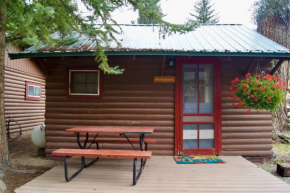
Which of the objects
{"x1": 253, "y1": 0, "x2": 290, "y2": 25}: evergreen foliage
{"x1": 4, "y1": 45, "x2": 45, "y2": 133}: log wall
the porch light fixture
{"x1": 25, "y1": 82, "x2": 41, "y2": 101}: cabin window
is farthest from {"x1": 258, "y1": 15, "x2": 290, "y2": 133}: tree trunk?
{"x1": 25, "y1": 82, "x2": 41, "y2": 101}: cabin window

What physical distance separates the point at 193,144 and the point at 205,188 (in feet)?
6.39

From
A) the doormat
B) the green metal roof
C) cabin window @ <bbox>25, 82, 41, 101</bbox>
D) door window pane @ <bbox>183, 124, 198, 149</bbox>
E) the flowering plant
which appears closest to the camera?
the flowering plant

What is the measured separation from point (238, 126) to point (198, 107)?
3.46ft

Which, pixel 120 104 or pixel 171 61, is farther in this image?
pixel 120 104

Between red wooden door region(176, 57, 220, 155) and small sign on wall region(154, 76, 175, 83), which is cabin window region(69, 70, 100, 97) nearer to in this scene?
small sign on wall region(154, 76, 175, 83)

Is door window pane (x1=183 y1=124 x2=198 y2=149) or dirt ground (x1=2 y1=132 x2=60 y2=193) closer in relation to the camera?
dirt ground (x1=2 y1=132 x2=60 y2=193)

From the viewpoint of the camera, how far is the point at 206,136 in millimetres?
5348

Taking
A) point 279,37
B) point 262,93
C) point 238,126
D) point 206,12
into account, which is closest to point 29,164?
point 238,126

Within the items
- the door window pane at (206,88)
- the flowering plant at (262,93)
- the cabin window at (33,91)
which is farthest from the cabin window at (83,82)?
the cabin window at (33,91)

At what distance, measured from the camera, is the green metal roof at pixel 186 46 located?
4.62 metres

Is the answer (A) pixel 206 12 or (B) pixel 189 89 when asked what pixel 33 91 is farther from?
(A) pixel 206 12

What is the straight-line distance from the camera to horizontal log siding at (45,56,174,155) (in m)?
5.39

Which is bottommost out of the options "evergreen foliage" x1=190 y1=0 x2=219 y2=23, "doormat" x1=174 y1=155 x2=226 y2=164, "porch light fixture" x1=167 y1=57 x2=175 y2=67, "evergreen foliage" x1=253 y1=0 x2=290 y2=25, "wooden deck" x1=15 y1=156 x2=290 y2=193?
"wooden deck" x1=15 y1=156 x2=290 y2=193

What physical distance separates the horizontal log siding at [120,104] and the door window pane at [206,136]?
681 mm
